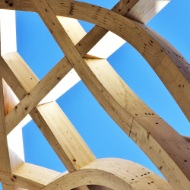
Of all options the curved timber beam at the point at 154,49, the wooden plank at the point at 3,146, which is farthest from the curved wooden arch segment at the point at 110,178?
the curved timber beam at the point at 154,49

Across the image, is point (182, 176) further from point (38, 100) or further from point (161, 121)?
point (38, 100)

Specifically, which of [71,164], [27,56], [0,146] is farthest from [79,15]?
[27,56]

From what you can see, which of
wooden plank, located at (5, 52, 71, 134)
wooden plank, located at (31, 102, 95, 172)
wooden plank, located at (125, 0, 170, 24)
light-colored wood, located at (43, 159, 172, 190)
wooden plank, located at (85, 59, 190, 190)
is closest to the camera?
wooden plank, located at (85, 59, 190, 190)

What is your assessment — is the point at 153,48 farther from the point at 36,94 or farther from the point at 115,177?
the point at 36,94

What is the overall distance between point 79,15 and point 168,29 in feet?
6.16

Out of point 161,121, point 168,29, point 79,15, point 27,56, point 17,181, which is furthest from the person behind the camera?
point 27,56

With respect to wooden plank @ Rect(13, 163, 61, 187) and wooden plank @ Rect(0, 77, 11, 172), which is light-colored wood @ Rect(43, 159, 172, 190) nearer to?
wooden plank @ Rect(13, 163, 61, 187)

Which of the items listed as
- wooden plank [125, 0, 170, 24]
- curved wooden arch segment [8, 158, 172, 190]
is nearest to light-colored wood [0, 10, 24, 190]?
curved wooden arch segment [8, 158, 172, 190]

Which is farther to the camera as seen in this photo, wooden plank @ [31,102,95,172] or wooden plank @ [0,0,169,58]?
wooden plank @ [31,102,95,172]

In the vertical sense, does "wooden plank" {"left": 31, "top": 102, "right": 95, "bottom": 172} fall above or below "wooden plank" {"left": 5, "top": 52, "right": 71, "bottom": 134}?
below

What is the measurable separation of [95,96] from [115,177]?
1.37 feet

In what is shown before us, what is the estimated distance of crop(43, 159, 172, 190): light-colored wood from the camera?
213cm

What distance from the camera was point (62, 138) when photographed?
2.48 meters

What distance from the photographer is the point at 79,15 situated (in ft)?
7.00
